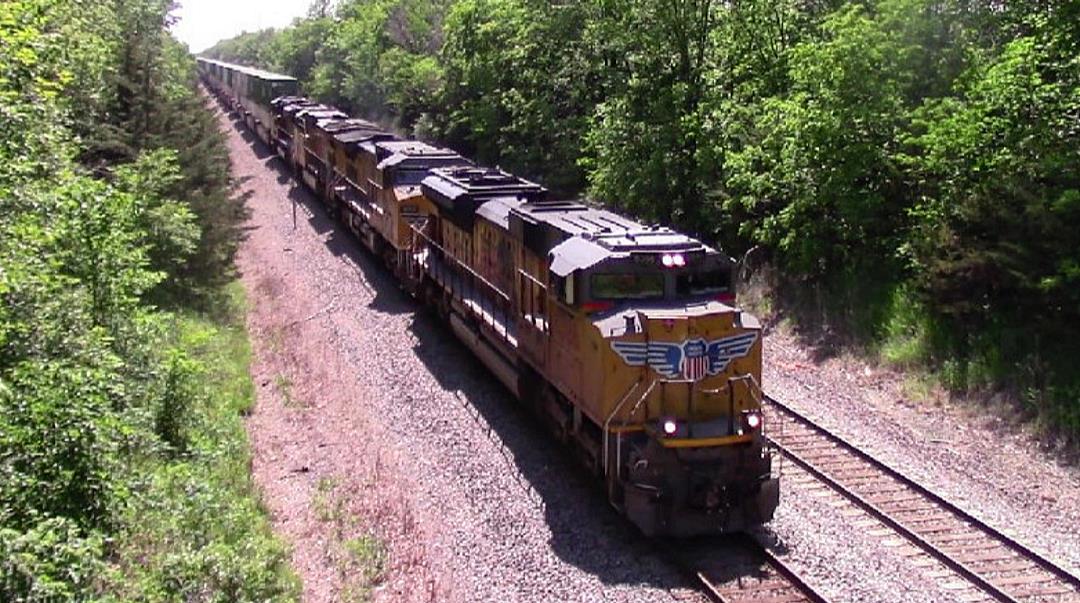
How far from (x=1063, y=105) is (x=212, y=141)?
19.0 m

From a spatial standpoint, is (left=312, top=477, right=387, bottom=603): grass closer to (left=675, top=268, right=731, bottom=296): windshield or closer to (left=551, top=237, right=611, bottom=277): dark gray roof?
(left=551, top=237, right=611, bottom=277): dark gray roof

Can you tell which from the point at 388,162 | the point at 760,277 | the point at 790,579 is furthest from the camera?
the point at 388,162

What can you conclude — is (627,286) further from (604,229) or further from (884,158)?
(884,158)

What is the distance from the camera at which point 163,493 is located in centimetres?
1077

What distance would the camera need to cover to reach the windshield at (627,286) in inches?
481

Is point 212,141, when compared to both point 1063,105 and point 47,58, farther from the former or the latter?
point 1063,105

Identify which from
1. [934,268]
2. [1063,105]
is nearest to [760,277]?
[934,268]

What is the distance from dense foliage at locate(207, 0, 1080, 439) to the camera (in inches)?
615

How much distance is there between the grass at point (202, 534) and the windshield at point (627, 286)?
15.3 feet

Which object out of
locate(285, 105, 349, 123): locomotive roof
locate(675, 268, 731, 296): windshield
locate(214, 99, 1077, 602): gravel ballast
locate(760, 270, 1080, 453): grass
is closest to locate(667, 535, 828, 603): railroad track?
locate(214, 99, 1077, 602): gravel ballast

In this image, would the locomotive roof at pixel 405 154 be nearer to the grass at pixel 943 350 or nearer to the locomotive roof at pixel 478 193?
the locomotive roof at pixel 478 193

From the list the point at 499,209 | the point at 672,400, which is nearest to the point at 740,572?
the point at 672,400

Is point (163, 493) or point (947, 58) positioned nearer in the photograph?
point (163, 493)

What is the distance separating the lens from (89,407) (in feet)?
29.4
